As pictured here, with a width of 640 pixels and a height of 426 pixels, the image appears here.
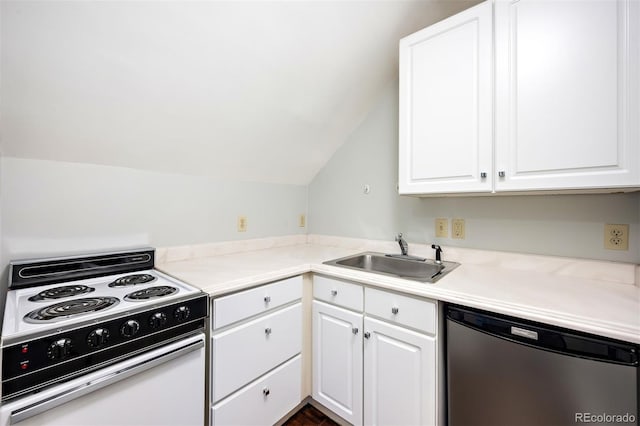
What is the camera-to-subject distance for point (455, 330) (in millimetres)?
1164

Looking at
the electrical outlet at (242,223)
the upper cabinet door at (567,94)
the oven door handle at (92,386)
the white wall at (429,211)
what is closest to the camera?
the oven door handle at (92,386)

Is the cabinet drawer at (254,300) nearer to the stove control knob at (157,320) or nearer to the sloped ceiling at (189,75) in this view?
the stove control knob at (157,320)

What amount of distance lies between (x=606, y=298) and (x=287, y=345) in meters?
1.45

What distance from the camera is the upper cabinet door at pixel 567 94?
1.05 meters

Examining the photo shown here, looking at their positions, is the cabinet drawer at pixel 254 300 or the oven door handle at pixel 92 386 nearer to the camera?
the oven door handle at pixel 92 386

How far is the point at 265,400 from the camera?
4.72ft

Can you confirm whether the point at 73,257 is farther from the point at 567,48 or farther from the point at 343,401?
the point at 567,48

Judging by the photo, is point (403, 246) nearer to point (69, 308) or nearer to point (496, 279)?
point (496, 279)

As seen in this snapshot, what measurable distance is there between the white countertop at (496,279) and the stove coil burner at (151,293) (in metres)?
0.12

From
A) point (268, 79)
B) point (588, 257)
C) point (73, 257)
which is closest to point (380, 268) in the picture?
point (588, 257)

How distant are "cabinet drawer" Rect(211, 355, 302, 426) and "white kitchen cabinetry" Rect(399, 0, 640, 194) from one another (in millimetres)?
1272

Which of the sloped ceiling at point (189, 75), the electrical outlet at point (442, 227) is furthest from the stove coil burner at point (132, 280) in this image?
the electrical outlet at point (442, 227)

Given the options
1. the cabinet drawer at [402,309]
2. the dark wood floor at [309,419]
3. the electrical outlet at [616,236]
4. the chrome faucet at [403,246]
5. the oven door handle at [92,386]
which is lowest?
the dark wood floor at [309,419]

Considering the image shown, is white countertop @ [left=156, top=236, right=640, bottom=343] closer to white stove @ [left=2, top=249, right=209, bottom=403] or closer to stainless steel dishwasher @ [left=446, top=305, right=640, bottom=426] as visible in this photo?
stainless steel dishwasher @ [left=446, top=305, right=640, bottom=426]
